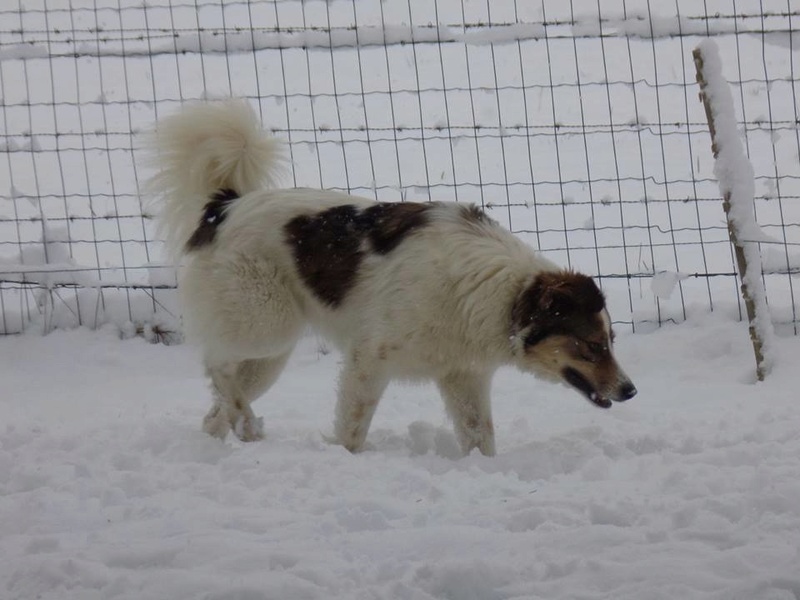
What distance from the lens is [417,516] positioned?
12.8 ft

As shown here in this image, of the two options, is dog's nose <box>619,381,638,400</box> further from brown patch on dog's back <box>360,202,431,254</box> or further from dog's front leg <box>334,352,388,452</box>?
brown patch on dog's back <box>360,202,431,254</box>

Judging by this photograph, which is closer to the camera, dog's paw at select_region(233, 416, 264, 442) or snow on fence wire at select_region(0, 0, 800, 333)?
dog's paw at select_region(233, 416, 264, 442)

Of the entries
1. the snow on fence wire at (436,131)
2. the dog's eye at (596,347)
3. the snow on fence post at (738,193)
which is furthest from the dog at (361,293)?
the snow on fence wire at (436,131)

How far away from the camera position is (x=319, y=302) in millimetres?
5625

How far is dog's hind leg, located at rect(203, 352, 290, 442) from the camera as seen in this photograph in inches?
223

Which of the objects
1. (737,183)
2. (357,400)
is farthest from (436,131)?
(357,400)

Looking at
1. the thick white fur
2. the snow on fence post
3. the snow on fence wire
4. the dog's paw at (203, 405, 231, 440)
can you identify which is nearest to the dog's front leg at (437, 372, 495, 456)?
the thick white fur

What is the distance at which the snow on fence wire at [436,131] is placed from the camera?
327 inches

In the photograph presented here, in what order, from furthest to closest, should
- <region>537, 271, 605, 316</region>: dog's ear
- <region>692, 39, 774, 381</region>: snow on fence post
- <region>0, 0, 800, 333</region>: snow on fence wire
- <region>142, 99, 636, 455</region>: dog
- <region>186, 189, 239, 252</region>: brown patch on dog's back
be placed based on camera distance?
<region>0, 0, 800, 333</region>: snow on fence wire, <region>692, 39, 774, 381</region>: snow on fence post, <region>186, 189, 239, 252</region>: brown patch on dog's back, <region>142, 99, 636, 455</region>: dog, <region>537, 271, 605, 316</region>: dog's ear

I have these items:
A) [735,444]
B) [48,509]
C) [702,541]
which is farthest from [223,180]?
[702,541]

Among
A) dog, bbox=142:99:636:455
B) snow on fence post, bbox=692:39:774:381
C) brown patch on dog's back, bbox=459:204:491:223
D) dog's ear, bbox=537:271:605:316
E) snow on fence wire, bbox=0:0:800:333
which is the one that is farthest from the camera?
snow on fence wire, bbox=0:0:800:333

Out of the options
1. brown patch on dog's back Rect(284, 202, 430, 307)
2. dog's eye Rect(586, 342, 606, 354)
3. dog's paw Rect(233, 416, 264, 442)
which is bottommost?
dog's paw Rect(233, 416, 264, 442)

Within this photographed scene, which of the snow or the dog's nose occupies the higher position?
the snow

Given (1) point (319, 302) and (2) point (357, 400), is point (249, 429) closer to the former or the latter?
(2) point (357, 400)
